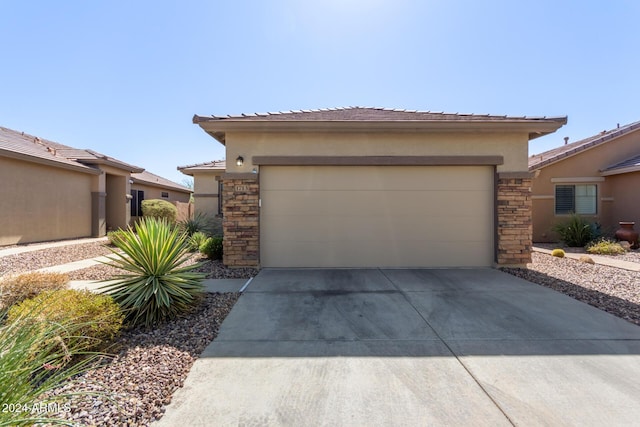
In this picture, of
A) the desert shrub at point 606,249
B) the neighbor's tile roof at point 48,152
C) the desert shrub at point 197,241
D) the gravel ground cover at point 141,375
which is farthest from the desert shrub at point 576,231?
the neighbor's tile roof at point 48,152

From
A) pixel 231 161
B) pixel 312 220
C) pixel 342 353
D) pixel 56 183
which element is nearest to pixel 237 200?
pixel 231 161

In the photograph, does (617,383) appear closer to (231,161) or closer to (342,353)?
(342,353)

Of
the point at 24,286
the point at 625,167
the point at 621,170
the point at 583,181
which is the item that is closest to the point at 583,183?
the point at 583,181

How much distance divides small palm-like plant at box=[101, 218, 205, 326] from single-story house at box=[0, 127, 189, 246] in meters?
9.81

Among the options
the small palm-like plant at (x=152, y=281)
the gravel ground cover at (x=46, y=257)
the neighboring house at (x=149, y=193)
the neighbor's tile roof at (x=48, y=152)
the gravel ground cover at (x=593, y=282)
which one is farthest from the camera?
the neighboring house at (x=149, y=193)

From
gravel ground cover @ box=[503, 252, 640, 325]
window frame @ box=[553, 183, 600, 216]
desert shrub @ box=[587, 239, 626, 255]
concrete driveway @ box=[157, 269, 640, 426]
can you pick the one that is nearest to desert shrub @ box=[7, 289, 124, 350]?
concrete driveway @ box=[157, 269, 640, 426]

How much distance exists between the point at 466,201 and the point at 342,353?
18.6 ft

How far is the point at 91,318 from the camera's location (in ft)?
11.1

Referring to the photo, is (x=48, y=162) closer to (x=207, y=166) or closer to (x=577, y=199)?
(x=207, y=166)

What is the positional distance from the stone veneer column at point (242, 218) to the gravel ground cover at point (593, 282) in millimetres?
6161

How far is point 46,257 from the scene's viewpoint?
346 inches

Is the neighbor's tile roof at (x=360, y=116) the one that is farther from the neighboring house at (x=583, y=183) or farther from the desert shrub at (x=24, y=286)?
the neighboring house at (x=583, y=183)

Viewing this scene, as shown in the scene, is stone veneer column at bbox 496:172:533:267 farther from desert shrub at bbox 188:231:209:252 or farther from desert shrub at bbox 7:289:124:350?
desert shrub at bbox 188:231:209:252

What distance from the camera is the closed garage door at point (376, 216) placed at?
7414 mm
